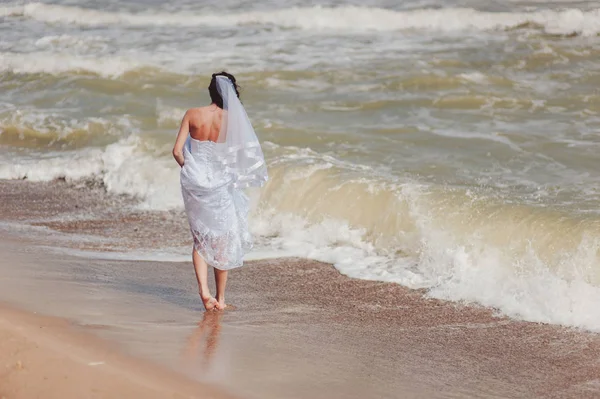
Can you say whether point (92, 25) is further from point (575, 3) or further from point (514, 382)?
point (514, 382)

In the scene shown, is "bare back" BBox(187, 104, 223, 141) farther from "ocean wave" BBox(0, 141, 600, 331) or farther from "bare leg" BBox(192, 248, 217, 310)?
"ocean wave" BBox(0, 141, 600, 331)

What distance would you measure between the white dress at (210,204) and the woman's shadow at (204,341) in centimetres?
44

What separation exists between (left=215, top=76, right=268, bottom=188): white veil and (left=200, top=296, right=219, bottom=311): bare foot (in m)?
0.79

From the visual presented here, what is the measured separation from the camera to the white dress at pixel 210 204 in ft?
21.6

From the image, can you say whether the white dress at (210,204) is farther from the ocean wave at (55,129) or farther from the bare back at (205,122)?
the ocean wave at (55,129)

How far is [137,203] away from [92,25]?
1534 cm

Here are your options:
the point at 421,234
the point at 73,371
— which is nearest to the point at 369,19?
the point at 421,234

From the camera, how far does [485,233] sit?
830cm

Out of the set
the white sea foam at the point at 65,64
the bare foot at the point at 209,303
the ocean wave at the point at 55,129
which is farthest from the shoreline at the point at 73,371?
the white sea foam at the point at 65,64

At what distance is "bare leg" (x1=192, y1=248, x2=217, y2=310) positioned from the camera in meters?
6.52

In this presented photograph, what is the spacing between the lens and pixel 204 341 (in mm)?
Answer: 5590

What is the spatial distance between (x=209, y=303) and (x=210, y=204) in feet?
2.15

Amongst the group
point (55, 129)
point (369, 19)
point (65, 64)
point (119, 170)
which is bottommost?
point (119, 170)

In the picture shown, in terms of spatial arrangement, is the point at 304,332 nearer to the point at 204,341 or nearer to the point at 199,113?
the point at 204,341
